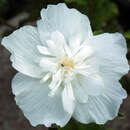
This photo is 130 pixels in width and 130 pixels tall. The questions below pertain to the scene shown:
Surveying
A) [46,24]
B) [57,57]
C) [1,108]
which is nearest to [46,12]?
[46,24]

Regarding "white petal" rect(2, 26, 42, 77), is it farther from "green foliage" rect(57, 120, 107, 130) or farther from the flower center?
"green foliage" rect(57, 120, 107, 130)

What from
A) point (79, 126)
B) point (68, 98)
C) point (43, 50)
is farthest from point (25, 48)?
point (79, 126)

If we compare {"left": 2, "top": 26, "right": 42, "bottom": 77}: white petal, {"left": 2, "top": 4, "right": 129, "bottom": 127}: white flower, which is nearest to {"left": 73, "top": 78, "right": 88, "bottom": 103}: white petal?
{"left": 2, "top": 4, "right": 129, "bottom": 127}: white flower

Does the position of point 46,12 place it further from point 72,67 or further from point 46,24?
point 72,67

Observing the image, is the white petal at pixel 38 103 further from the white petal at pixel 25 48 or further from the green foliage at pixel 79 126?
the green foliage at pixel 79 126

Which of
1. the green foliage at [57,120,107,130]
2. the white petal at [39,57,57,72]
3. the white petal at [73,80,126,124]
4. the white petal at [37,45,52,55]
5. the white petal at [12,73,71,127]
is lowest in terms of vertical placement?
the green foliage at [57,120,107,130]
